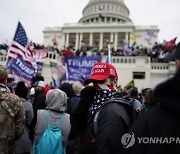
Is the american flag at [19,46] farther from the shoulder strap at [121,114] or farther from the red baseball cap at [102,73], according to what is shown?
the shoulder strap at [121,114]

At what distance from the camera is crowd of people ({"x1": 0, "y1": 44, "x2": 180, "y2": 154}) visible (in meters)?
1.51

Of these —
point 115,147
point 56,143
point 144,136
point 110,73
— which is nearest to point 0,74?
point 56,143

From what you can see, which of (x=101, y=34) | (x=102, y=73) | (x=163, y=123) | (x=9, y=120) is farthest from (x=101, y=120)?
(x=101, y=34)

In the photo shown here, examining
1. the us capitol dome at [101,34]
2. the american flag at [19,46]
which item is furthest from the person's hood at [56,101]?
the us capitol dome at [101,34]

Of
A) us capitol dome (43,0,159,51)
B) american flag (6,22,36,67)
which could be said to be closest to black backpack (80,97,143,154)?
american flag (6,22,36,67)

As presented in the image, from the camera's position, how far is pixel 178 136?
1.49m

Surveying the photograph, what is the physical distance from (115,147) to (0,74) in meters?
1.81

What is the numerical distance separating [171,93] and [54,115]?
2.33m

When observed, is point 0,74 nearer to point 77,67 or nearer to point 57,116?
point 57,116

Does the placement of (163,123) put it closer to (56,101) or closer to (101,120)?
(101,120)

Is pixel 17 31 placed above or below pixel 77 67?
above

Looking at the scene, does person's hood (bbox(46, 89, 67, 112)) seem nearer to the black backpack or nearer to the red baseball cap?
the red baseball cap

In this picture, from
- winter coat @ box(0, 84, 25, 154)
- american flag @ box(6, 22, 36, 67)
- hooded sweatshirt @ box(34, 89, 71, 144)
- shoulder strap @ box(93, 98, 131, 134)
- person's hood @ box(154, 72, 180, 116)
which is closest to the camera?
person's hood @ box(154, 72, 180, 116)

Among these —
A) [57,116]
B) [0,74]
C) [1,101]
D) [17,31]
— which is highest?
[17,31]
